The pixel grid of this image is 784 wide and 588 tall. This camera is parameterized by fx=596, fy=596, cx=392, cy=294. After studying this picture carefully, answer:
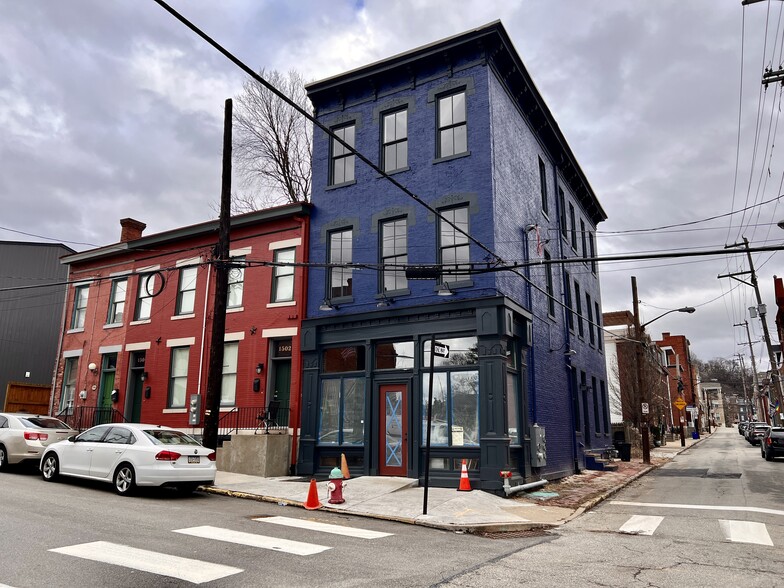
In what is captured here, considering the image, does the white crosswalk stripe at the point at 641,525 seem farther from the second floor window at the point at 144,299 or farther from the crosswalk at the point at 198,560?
the second floor window at the point at 144,299

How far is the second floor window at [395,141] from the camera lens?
1827 centimetres

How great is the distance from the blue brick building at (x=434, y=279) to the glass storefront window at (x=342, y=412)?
0.14ft

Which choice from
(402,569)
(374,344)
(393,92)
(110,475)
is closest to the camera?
(402,569)

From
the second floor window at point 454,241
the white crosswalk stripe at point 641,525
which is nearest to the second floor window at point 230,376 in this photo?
the second floor window at point 454,241

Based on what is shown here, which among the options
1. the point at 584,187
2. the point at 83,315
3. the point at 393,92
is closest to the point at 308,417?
the point at 393,92

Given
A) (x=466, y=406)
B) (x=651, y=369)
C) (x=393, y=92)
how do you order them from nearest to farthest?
(x=466, y=406) → (x=393, y=92) → (x=651, y=369)

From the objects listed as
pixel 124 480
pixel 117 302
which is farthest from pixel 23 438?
pixel 117 302

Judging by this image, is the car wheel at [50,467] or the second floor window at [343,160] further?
the second floor window at [343,160]

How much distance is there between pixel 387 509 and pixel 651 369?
1658 inches

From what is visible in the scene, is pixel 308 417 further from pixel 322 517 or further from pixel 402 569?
pixel 402 569

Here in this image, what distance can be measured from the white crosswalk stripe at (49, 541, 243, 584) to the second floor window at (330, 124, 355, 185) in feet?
44.5

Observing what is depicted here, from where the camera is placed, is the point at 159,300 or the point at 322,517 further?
the point at 159,300

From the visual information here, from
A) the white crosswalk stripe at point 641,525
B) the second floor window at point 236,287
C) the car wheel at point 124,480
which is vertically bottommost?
the white crosswalk stripe at point 641,525

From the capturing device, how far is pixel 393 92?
61.5 feet
